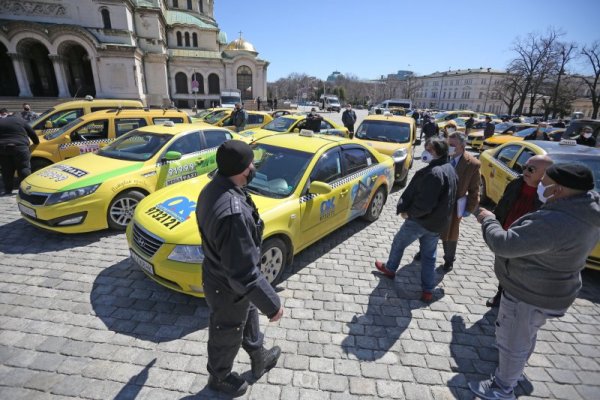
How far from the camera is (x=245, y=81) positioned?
43719 millimetres

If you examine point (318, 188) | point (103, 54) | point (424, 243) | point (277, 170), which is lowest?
point (424, 243)

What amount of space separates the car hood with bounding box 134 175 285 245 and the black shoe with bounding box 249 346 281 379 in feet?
Result: 4.00

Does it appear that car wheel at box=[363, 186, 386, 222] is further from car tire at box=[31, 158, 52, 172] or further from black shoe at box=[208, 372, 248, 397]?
car tire at box=[31, 158, 52, 172]

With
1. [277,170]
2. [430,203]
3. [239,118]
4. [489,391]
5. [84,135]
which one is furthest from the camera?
[239,118]

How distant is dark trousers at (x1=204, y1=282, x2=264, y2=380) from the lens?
201 centimetres

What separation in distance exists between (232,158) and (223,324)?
1.14 m

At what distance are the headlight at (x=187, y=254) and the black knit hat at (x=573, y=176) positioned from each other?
2.92m

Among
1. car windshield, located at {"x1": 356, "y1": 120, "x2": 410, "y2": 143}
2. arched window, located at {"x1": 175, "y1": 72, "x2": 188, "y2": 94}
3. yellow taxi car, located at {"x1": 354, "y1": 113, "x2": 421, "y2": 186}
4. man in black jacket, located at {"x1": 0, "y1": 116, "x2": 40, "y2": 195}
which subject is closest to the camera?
man in black jacket, located at {"x1": 0, "y1": 116, "x2": 40, "y2": 195}

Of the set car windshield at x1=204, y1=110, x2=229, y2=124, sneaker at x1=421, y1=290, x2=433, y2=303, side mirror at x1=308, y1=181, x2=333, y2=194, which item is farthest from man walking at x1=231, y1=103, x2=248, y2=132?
sneaker at x1=421, y1=290, x2=433, y2=303

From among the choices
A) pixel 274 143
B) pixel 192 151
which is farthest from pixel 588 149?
pixel 192 151

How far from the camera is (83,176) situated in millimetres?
4625

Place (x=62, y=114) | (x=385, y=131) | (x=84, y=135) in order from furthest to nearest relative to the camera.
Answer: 1. (x=385, y=131)
2. (x=62, y=114)
3. (x=84, y=135)

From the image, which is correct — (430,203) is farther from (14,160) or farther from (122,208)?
(14,160)

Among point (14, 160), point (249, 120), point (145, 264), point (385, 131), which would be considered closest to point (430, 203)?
point (145, 264)
